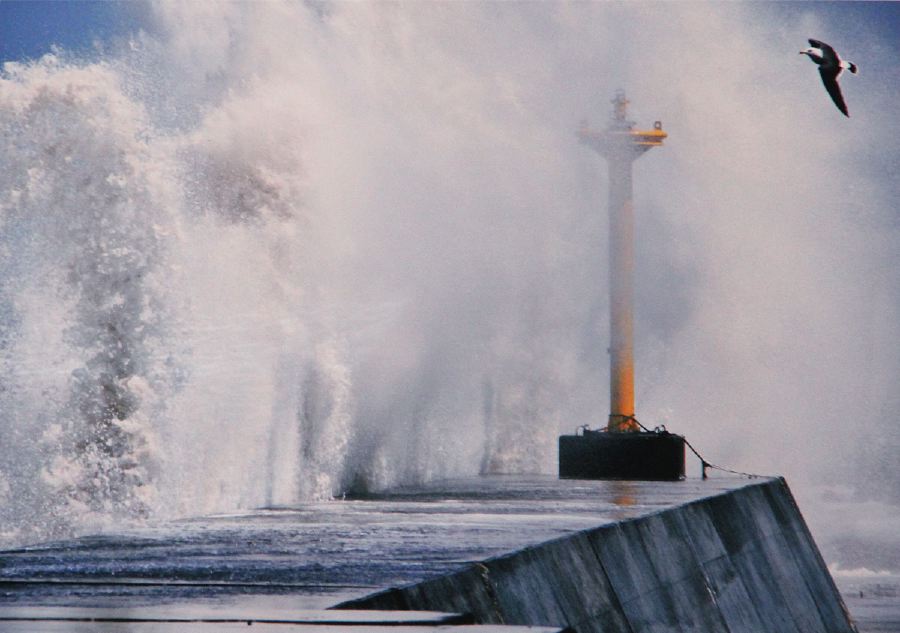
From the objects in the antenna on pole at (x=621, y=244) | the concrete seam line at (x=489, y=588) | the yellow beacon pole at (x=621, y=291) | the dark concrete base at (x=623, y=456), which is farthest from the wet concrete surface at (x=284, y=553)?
the yellow beacon pole at (x=621, y=291)

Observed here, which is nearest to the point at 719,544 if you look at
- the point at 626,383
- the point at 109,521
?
the point at 109,521

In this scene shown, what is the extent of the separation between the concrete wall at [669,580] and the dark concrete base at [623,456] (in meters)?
6.93

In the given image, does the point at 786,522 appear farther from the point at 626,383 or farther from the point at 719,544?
the point at 626,383

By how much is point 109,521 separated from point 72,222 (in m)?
3.65

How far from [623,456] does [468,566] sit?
618 inches

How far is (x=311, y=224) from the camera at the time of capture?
65.0ft

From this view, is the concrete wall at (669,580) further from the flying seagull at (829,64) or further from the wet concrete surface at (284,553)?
the flying seagull at (829,64)

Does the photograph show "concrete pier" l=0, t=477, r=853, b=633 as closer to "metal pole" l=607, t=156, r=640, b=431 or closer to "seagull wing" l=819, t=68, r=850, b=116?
"seagull wing" l=819, t=68, r=850, b=116

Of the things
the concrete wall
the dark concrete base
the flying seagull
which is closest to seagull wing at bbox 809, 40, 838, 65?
the flying seagull

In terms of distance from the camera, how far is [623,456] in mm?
21000

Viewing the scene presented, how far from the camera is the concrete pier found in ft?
16.0

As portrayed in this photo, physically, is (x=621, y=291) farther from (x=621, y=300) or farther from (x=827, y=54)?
(x=827, y=54)

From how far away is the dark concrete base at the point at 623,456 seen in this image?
20.4 metres

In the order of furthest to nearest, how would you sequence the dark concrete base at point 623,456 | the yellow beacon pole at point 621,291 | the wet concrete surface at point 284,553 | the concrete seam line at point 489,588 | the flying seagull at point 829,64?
1. the yellow beacon pole at point 621,291
2. the dark concrete base at point 623,456
3. the flying seagull at point 829,64
4. the concrete seam line at point 489,588
5. the wet concrete surface at point 284,553
